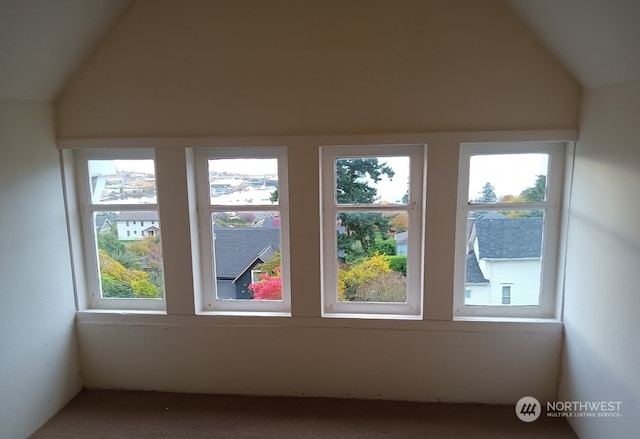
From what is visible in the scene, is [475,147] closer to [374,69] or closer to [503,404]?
[374,69]

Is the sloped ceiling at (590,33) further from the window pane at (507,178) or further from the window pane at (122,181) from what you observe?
the window pane at (122,181)

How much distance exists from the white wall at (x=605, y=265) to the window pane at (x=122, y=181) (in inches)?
120

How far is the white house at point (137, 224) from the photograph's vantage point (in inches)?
130

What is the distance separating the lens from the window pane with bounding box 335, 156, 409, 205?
10.2 feet

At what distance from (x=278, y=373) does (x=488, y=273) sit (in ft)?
5.82

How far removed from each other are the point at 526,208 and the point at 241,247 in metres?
2.15

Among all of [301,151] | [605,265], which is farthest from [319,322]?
[605,265]

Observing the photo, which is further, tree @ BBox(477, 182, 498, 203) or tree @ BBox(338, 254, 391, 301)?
tree @ BBox(338, 254, 391, 301)

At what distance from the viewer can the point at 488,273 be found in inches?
124

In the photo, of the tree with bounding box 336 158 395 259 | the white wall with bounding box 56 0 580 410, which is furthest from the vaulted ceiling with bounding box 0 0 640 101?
the tree with bounding box 336 158 395 259

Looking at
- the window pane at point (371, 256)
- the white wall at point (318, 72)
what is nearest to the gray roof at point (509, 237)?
the window pane at point (371, 256)

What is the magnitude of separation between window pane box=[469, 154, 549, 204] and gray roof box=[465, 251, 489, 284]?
0.42m

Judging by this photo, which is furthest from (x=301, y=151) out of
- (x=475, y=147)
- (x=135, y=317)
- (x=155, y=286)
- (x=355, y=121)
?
(x=135, y=317)

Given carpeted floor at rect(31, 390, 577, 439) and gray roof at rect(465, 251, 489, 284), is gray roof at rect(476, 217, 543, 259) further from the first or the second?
carpeted floor at rect(31, 390, 577, 439)
